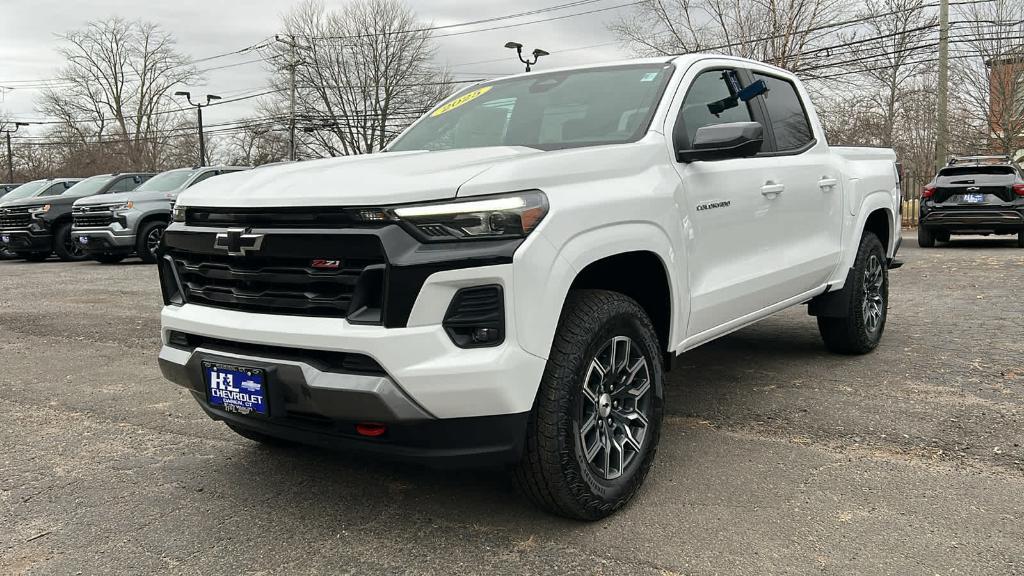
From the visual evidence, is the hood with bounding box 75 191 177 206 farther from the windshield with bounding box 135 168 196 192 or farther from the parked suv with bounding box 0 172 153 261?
the parked suv with bounding box 0 172 153 261

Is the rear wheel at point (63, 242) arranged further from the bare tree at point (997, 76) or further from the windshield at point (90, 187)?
the bare tree at point (997, 76)

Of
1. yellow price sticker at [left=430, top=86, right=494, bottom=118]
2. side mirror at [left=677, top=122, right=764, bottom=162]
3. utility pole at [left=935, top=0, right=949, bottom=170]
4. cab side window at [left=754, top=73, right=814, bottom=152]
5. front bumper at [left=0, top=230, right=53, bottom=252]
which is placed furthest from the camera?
utility pole at [left=935, top=0, right=949, bottom=170]

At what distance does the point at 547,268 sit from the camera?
260cm

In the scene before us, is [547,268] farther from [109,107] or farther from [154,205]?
[109,107]

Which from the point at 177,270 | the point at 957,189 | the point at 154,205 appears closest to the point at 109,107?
the point at 154,205

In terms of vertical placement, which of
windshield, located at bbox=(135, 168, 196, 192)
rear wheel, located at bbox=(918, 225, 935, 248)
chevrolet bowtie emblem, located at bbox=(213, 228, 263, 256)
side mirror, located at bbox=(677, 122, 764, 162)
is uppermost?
windshield, located at bbox=(135, 168, 196, 192)

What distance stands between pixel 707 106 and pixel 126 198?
12696 mm

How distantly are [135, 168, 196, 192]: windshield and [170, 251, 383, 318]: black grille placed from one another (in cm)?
1289

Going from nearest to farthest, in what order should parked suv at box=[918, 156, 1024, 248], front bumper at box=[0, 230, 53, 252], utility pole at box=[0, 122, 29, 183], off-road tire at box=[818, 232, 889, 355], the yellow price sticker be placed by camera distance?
the yellow price sticker → off-road tire at box=[818, 232, 889, 355] → parked suv at box=[918, 156, 1024, 248] → front bumper at box=[0, 230, 53, 252] → utility pole at box=[0, 122, 29, 183]

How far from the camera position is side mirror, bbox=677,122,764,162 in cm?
333

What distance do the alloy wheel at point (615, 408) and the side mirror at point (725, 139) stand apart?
938mm

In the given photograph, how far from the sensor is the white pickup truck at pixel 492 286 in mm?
2479

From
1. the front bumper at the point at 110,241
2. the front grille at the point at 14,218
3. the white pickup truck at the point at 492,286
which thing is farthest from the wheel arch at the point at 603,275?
the front grille at the point at 14,218

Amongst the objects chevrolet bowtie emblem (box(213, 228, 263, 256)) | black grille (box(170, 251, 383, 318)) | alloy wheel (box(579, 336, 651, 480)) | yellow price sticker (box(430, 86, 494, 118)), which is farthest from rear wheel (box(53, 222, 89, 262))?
alloy wheel (box(579, 336, 651, 480))
